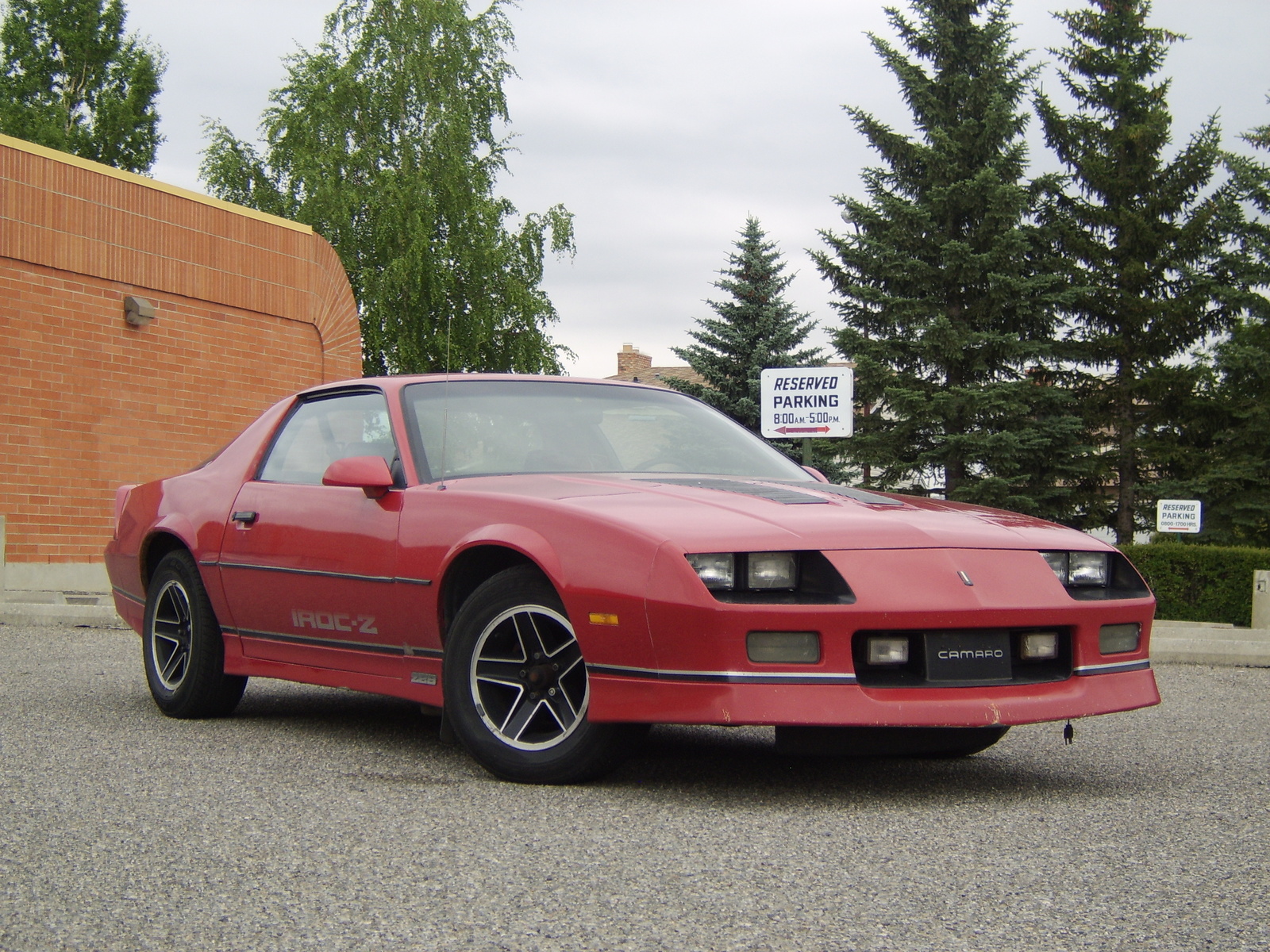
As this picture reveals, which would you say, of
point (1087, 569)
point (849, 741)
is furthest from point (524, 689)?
point (1087, 569)

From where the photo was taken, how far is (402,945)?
270 centimetres

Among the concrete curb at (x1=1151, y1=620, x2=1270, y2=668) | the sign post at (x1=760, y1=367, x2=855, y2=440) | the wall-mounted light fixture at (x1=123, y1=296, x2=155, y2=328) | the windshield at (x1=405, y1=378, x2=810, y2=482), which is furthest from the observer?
the wall-mounted light fixture at (x1=123, y1=296, x2=155, y2=328)

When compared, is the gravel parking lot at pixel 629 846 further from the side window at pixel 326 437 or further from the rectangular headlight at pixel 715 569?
the side window at pixel 326 437

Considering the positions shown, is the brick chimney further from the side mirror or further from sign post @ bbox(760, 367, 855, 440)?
the side mirror

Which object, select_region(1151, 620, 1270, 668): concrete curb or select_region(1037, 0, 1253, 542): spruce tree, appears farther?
select_region(1037, 0, 1253, 542): spruce tree

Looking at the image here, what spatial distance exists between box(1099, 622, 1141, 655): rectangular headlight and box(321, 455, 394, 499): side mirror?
242 cm

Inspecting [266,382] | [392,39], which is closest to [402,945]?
[266,382]

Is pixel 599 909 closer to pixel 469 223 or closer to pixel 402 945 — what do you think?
pixel 402 945

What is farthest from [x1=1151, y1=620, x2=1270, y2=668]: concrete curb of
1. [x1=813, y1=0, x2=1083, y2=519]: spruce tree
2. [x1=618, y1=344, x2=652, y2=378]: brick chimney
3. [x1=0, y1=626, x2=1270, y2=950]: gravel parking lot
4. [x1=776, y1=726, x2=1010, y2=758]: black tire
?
[x1=618, y1=344, x2=652, y2=378]: brick chimney

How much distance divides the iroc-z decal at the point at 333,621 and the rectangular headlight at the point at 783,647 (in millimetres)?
1603

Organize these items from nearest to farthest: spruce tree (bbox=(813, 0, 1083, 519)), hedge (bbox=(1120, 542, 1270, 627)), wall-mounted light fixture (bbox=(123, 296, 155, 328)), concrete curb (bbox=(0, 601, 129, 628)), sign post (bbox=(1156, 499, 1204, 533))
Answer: concrete curb (bbox=(0, 601, 129, 628)) < wall-mounted light fixture (bbox=(123, 296, 155, 328)) < hedge (bbox=(1120, 542, 1270, 627)) < sign post (bbox=(1156, 499, 1204, 533)) < spruce tree (bbox=(813, 0, 1083, 519))

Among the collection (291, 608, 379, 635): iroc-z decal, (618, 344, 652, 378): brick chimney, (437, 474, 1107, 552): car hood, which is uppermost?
(618, 344, 652, 378): brick chimney

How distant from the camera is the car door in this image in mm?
4996

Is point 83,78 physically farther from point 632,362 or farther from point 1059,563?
point 1059,563
